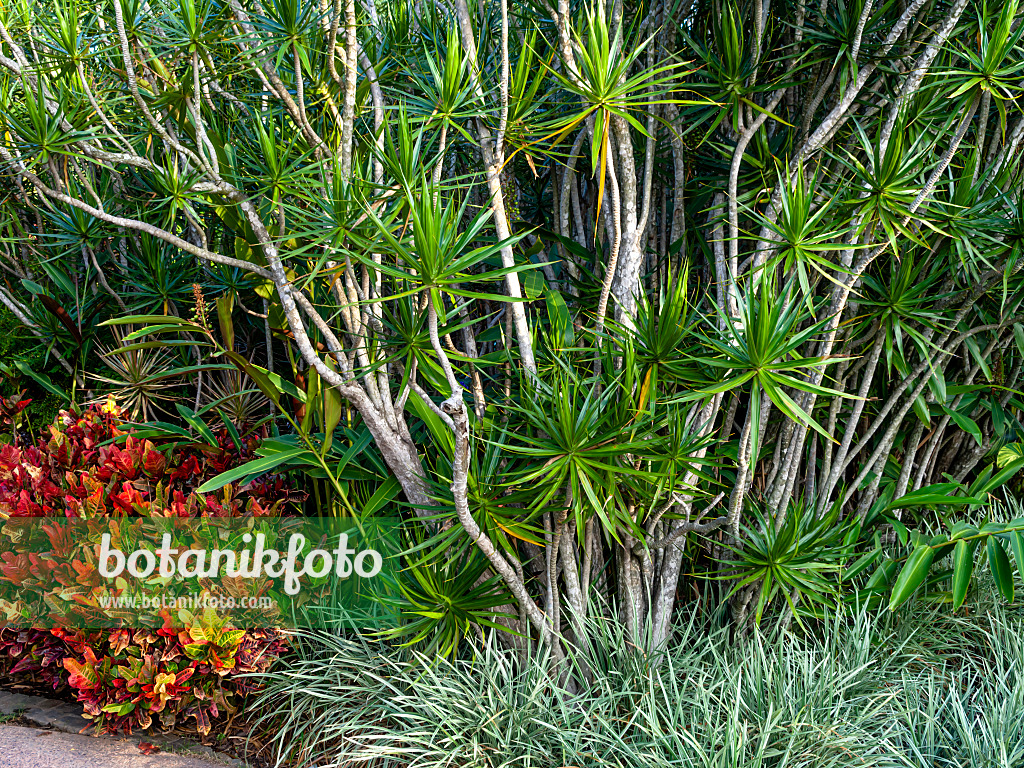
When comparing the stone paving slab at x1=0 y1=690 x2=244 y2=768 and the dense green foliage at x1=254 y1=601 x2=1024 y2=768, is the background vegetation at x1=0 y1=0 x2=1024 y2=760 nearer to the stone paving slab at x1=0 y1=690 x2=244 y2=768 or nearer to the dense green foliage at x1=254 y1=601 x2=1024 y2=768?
the dense green foliage at x1=254 y1=601 x2=1024 y2=768

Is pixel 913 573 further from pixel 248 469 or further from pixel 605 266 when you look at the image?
pixel 248 469

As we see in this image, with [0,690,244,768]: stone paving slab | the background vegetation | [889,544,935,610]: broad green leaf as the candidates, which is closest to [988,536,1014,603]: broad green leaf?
the background vegetation

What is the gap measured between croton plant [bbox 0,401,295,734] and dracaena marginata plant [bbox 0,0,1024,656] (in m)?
0.28

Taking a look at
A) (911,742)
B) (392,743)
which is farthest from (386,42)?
(911,742)

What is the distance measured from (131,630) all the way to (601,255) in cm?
191

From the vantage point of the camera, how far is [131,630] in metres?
2.17

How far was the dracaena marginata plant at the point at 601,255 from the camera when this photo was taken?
6.04 ft

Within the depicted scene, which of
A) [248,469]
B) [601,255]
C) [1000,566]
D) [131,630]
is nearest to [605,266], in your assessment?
[601,255]

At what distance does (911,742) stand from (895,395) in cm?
107

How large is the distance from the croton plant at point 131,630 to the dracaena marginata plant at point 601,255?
0.91 feet

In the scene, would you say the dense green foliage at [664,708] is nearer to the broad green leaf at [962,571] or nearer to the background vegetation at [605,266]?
the background vegetation at [605,266]

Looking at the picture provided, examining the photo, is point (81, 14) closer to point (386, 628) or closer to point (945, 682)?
point (386, 628)

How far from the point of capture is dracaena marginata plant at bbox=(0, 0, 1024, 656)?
6.04 feet

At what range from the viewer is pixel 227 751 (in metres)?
2.26
